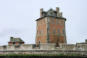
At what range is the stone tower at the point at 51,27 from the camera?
20250 millimetres

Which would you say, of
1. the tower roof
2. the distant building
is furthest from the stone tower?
the distant building

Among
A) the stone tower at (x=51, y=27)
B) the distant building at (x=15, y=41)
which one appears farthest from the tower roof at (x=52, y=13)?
the distant building at (x=15, y=41)

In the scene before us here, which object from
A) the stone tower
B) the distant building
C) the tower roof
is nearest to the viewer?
the stone tower

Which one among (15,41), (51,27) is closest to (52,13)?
(51,27)

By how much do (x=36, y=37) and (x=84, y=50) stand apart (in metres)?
11.8

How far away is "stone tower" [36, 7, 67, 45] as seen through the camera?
20.2 meters

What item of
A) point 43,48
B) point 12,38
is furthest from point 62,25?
point 12,38

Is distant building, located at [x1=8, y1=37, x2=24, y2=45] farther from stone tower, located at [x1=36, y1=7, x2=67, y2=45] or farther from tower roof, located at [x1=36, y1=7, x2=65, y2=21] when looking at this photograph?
tower roof, located at [x1=36, y1=7, x2=65, y2=21]

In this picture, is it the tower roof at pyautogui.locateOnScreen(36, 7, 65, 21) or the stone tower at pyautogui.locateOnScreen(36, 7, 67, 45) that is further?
the tower roof at pyautogui.locateOnScreen(36, 7, 65, 21)

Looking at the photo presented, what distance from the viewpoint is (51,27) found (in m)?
20.7

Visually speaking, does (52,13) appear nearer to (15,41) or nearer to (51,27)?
(51,27)

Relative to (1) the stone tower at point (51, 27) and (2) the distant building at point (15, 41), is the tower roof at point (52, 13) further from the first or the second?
(2) the distant building at point (15, 41)

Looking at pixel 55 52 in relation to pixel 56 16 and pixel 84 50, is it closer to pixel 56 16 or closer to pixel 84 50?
pixel 84 50

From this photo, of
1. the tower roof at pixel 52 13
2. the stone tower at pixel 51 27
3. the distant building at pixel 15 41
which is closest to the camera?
the stone tower at pixel 51 27
